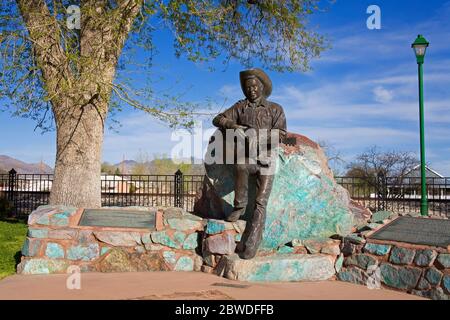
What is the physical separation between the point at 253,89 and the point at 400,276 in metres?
2.95

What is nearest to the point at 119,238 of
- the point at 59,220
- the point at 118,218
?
the point at 118,218

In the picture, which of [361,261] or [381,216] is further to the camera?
[381,216]

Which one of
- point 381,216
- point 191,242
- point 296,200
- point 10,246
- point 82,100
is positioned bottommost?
point 10,246

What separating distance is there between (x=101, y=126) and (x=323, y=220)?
5129mm

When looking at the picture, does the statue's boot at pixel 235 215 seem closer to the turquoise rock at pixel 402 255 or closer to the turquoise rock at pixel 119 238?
the turquoise rock at pixel 119 238

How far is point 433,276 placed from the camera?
4.55 metres

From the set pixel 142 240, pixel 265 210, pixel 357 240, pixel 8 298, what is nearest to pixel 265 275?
pixel 265 210

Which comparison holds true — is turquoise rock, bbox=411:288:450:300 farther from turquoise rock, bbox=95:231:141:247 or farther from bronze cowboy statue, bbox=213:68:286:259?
turquoise rock, bbox=95:231:141:247

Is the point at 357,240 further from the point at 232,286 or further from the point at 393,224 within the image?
the point at 232,286

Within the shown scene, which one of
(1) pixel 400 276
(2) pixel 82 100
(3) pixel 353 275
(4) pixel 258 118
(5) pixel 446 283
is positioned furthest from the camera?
(2) pixel 82 100

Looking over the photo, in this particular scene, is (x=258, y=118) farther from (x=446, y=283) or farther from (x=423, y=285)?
(x=446, y=283)

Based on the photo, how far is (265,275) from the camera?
5156 mm

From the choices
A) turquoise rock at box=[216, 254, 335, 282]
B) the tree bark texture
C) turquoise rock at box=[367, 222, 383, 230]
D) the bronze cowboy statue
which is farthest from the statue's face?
the tree bark texture

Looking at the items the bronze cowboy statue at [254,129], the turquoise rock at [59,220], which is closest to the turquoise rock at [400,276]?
the bronze cowboy statue at [254,129]
